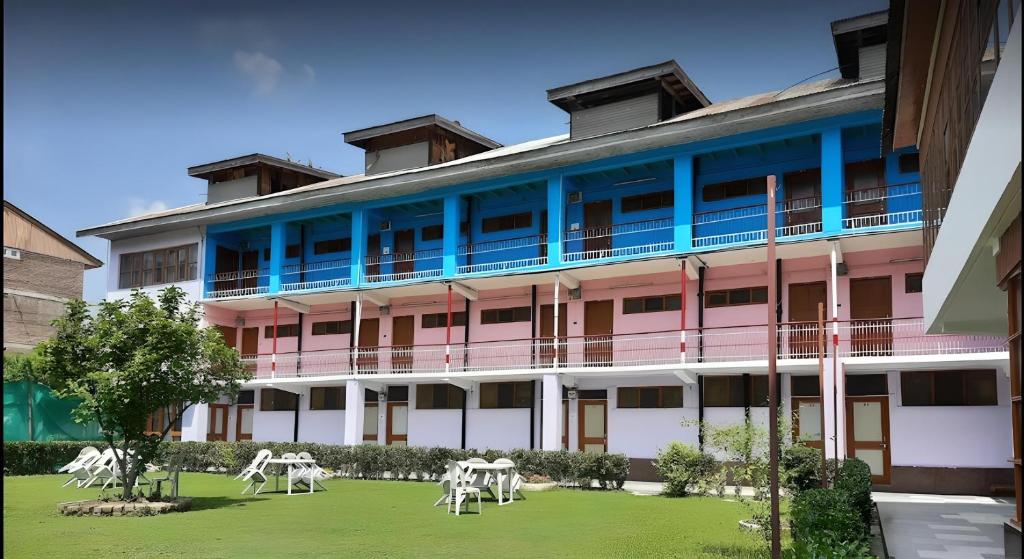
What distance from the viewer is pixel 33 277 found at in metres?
39.3

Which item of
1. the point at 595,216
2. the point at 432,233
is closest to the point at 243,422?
the point at 432,233

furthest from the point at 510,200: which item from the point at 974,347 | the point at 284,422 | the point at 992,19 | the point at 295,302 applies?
the point at 992,19

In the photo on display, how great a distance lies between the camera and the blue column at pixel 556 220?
25.2 metres

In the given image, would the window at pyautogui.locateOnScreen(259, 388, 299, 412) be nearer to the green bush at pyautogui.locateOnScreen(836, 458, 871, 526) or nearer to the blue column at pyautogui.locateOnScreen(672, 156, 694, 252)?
the blue column at pyautogui.locateOnScreen(672, 156, 694, 252)

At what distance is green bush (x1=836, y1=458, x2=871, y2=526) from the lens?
10.5 metres

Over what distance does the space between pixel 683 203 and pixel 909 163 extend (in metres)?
5.21

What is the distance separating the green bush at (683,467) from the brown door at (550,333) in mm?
5827

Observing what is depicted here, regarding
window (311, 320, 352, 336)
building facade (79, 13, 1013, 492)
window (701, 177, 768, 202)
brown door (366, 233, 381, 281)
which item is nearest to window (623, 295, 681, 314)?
building facade (79, 13, 1013, 492)

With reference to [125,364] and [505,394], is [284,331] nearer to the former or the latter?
[505,394]

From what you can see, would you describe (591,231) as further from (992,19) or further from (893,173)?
(992,19)

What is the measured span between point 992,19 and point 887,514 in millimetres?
10375

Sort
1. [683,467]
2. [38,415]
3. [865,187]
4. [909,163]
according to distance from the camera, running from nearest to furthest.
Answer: [683,467], [909,163], [865,187], [38,415]

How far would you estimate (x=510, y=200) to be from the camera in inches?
1099

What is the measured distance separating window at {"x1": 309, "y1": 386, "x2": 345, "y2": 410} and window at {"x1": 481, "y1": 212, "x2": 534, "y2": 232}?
707 centimetres
